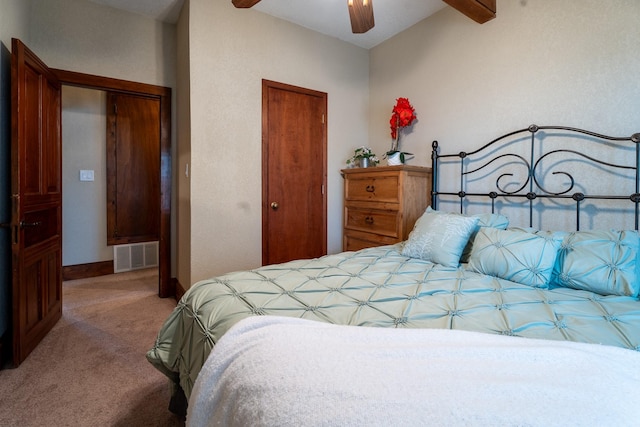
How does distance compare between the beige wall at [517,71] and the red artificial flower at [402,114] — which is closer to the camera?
the beige wall at [517,71]

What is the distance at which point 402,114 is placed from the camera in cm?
287

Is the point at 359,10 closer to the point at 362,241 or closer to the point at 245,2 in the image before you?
the point at 245,2

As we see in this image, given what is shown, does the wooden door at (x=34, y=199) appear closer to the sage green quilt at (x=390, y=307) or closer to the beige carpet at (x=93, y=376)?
the beige carpet at (x=93, y=376)

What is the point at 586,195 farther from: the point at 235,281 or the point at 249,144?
the point at 249,144

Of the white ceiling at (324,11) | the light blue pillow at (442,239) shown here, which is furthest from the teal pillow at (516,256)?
the white ceiling at (324,11)

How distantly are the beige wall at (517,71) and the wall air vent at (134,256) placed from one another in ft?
11.3

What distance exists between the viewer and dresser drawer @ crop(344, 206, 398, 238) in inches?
105

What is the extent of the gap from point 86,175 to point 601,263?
4753 millimetres

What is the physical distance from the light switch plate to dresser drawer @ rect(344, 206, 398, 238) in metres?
3.13

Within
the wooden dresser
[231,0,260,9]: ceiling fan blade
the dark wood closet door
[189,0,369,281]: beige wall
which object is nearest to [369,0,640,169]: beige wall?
the wooden dresser

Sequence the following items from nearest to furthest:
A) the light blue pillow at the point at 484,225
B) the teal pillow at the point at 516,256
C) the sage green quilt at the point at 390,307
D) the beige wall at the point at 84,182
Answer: the sage green quilt at the point at 390,307, the teal pillow at the point at 516,256, the light blue pillow at the point at 484,225, the beige wall at the point at 84,182

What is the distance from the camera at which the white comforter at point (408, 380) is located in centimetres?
53

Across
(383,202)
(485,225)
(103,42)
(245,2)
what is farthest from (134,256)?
(485,225)

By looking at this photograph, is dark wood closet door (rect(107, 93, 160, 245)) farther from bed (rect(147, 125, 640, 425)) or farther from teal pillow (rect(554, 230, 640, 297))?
teal pillow (rect(554, 230, 640, 297))
